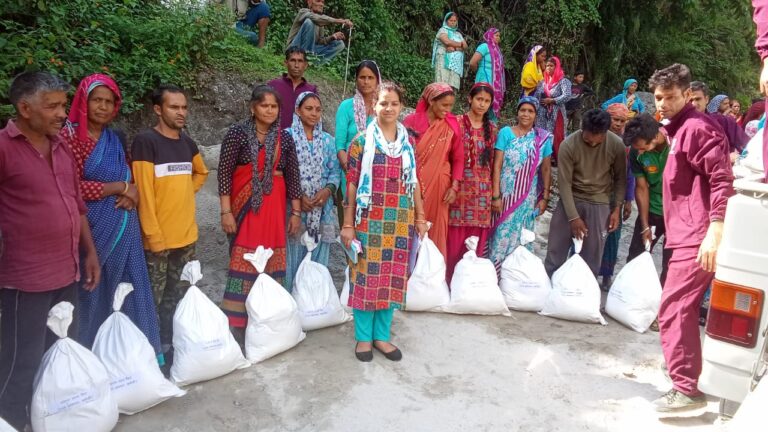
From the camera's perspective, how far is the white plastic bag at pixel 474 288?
4.17 metres

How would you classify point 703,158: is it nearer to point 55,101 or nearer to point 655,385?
point 655,385

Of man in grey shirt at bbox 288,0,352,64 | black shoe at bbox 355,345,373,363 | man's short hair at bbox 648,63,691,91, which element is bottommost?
black shoe at bbox 355,345,373,363

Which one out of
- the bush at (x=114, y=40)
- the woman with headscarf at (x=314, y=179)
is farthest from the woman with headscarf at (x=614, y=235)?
the bush at (x=114, y=40)

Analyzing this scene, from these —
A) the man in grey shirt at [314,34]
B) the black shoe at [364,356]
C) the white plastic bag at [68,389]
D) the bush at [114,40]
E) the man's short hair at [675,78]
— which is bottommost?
the black shoe at [364,356]

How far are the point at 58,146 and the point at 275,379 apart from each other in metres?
1.69

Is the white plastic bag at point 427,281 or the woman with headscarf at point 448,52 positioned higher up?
the woman with headscarf at point 448,52

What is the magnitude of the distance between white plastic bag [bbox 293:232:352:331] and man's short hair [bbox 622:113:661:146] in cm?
246

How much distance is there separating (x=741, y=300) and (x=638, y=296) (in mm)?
2189

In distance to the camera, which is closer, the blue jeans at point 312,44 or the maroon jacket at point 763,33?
the maroon jacket at point 763,33

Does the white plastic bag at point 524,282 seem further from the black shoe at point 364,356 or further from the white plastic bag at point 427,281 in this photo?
the black shoe at point 364,356

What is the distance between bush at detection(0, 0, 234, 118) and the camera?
15.2ft

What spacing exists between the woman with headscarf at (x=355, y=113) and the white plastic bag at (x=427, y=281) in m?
0.77

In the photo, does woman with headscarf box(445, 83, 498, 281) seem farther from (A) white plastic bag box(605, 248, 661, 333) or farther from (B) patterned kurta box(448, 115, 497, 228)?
(A) white plastic bag box(605, 248, 661, 333)

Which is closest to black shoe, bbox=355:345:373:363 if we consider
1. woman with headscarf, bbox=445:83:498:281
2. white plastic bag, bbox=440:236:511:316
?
white plastic bag, bbox=440:236:511:316
